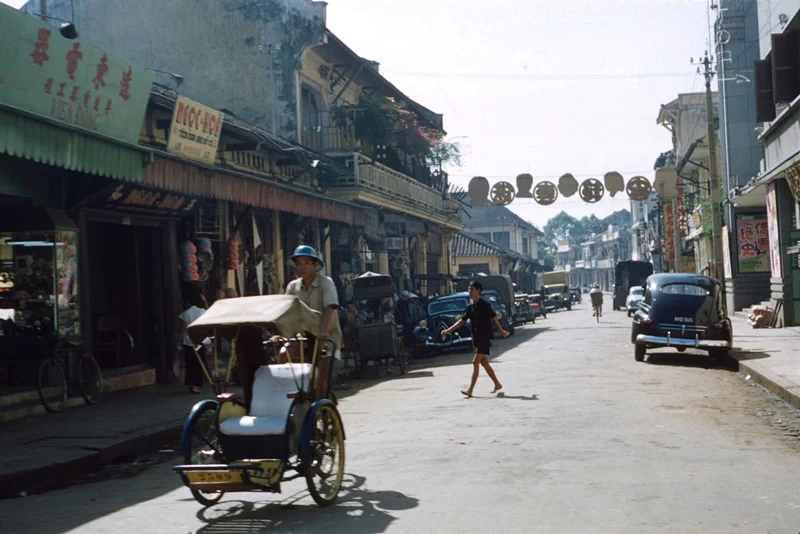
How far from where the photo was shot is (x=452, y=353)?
28469mm

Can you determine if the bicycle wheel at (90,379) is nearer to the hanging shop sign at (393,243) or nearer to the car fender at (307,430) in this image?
the car fender at (307,430)

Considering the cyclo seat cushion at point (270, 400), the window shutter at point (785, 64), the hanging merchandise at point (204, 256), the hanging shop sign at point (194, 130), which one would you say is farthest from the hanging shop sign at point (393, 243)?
the cyclo seat cushion at point (270, 400)

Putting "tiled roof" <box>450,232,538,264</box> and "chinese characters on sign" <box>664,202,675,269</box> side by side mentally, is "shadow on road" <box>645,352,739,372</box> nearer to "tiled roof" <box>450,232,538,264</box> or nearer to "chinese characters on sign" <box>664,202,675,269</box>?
"chinese characters on sign" <box>664,202,675,269</box>

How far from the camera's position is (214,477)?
692 cm

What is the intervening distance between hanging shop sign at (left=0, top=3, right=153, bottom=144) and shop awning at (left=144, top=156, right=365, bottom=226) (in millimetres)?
990

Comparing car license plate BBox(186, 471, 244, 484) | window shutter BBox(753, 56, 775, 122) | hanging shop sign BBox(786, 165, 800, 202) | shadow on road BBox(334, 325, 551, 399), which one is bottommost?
shadow on road BBox(334, 325, 551, 399)

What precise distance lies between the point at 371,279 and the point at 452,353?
9.79 ft

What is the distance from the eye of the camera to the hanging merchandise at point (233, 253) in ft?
70.3

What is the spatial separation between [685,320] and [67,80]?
12535 mm

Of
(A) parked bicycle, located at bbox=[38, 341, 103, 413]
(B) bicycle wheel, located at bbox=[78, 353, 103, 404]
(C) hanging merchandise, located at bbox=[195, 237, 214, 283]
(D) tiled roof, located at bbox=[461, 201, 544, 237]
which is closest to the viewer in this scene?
(A) parked bicycle, located at bbox=[38, 341, 103, 413]

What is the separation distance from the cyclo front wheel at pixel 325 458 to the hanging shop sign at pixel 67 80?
6.79 meters

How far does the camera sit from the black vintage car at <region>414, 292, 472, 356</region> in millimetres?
27422

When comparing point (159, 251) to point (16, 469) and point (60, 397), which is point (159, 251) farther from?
point (16, 469)

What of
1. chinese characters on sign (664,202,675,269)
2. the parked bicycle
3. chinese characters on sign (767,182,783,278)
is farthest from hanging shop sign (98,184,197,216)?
chinese characters on sign (664,202,675,269)
